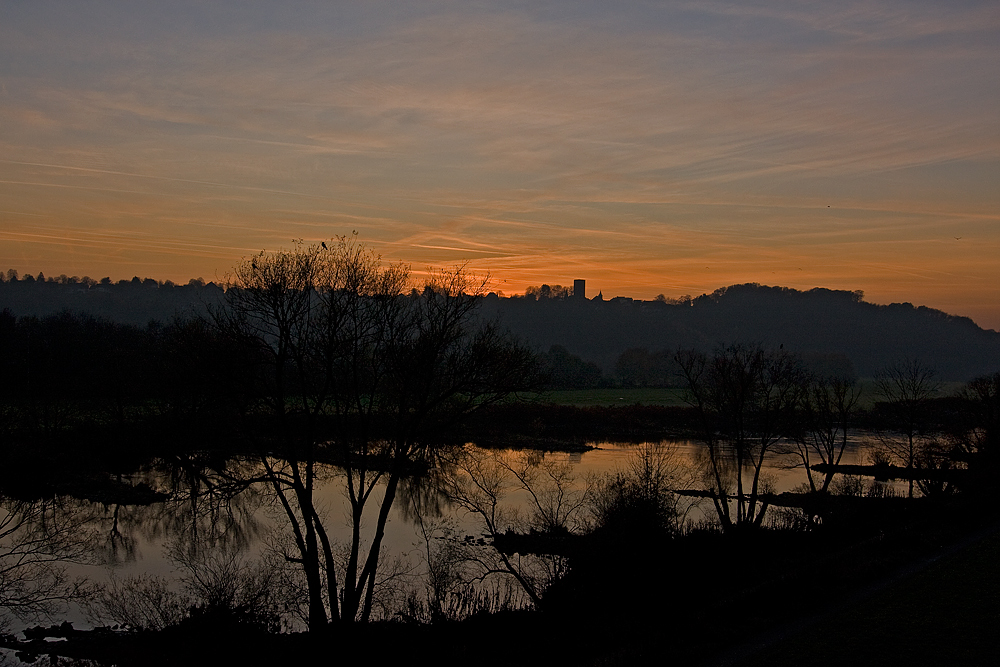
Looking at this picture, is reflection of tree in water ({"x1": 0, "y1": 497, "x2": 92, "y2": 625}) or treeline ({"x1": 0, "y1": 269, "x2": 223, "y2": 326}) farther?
treeline ({"x1": 0, "y1": 269, "x2": 223, "y2": 326})

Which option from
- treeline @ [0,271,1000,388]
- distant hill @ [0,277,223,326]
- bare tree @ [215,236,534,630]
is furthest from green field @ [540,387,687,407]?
distant hill @ [0,277,223,326]

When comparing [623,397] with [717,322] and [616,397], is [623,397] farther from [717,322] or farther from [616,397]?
[717,322]

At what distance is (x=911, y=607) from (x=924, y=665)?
337 cm

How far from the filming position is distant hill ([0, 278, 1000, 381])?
144 meters

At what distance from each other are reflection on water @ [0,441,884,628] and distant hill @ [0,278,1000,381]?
101 metres

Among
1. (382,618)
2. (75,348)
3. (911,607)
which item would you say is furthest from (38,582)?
(75,348)

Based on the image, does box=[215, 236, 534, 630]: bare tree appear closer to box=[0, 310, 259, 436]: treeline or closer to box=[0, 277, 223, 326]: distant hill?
box=[0, 310, 259, 436]: treeline

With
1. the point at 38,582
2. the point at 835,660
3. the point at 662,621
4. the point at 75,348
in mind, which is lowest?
the point at 38,582

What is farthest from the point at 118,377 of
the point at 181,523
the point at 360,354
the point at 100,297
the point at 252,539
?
the point at 100,297

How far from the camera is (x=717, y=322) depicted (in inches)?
6826

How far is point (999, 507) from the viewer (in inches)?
1059

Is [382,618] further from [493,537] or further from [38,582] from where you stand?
[38,582]

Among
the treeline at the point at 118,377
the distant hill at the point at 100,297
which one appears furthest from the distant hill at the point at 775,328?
the treeline at the point at 118,377

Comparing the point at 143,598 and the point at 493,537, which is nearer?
the point at 143,598
